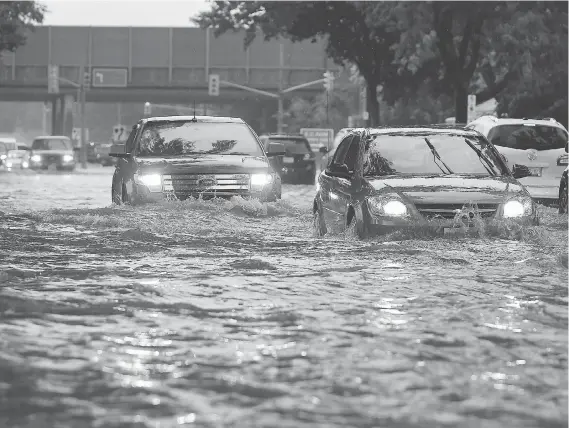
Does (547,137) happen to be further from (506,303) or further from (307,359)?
(307,359)

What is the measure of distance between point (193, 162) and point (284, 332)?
10996mm

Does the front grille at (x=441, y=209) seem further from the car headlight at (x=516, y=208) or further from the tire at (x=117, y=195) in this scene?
the tire at (x=117, y=195)

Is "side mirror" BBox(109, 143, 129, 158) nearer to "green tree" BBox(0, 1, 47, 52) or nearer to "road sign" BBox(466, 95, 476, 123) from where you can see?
"road sign" BBox(466, 95, 476, 123)

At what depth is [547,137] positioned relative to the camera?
2719 cm

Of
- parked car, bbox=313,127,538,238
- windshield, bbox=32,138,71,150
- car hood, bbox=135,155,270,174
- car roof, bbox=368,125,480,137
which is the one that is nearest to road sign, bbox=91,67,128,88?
windshield, bbox=32,138,71,150

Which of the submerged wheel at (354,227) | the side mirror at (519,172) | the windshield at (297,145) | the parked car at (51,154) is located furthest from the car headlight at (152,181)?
the parked car at (51,154)

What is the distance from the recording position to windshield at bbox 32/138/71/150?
6106cm

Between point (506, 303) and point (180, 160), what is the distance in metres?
9.95

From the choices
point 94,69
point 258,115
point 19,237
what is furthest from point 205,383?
point 258,115

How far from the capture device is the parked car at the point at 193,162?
19.3 metres

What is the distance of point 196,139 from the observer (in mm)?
20547

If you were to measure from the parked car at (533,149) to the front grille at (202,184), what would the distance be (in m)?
8.30

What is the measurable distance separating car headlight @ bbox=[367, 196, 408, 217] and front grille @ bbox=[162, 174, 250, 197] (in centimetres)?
543

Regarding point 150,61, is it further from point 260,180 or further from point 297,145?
point 260,180
